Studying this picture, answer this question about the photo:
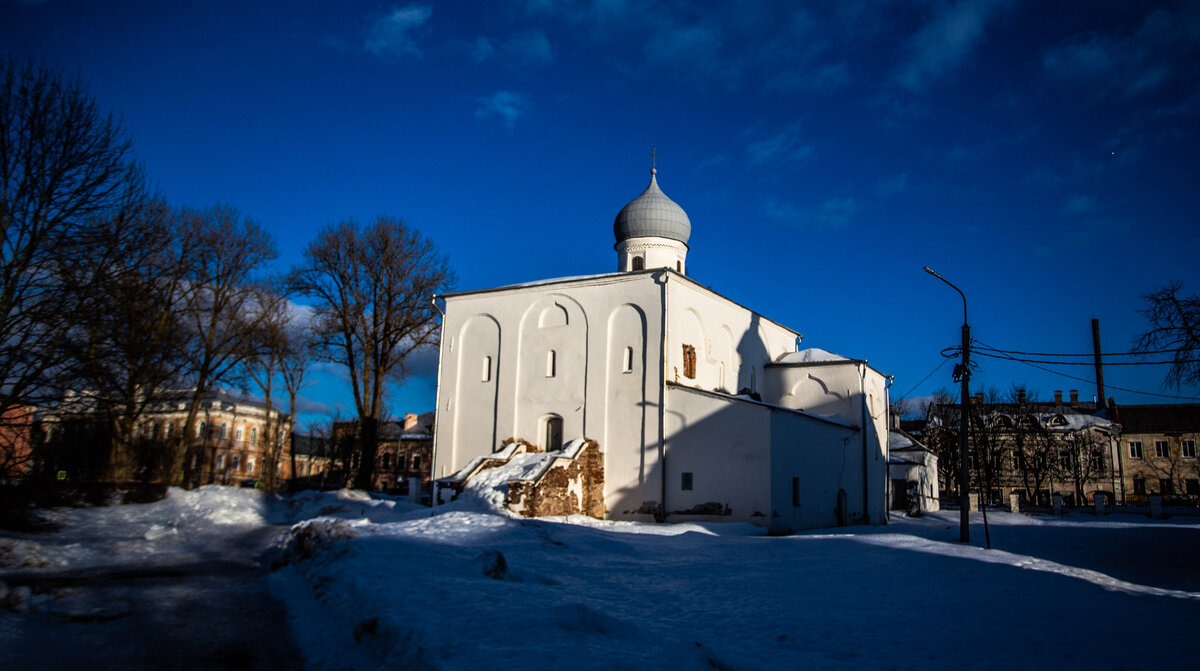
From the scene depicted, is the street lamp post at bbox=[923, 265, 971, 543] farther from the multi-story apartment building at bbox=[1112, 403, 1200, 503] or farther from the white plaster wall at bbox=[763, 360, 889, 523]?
the multi-story apartment building at bbox=[1112, 403, 1200, 503]

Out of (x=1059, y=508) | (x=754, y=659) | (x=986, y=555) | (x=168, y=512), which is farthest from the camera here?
(x=1059, y=508)

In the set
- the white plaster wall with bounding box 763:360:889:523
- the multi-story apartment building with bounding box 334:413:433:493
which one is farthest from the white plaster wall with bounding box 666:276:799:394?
the multi-story apartment building with bounding box 334:413:433:493

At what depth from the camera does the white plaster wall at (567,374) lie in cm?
2248

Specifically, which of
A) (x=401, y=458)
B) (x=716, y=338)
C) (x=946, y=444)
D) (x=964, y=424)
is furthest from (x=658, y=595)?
(x=401, y=458)

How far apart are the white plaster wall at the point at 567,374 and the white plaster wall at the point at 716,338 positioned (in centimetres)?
66

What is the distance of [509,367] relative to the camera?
Result: 25.3 m

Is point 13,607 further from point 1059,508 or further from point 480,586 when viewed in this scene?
point 1059,508

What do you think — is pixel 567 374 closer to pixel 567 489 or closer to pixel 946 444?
pixel 567 489

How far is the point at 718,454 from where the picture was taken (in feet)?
69.4

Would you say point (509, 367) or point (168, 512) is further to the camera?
point (509, 367)

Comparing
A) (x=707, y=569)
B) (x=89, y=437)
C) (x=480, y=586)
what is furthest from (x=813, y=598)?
(x=89, y=437)

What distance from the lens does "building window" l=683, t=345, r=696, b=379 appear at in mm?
23438

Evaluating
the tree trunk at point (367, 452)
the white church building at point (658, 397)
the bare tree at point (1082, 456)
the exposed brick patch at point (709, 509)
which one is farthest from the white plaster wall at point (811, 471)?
the bare tree at point (1082, 456)

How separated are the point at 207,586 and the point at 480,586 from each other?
4.42m
